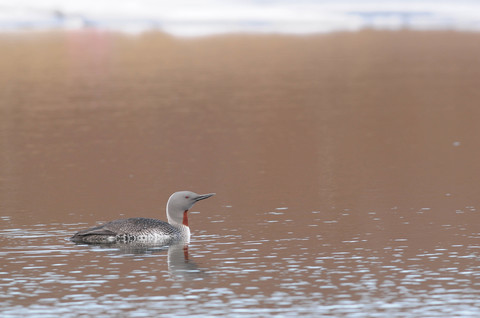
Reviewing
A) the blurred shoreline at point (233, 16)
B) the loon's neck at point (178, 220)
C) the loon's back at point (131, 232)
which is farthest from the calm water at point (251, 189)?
the blurred shoreline at point (233, 16)

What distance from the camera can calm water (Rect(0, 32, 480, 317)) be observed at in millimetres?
11188

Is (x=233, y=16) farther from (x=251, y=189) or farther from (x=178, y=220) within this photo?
(x=178, y=220)

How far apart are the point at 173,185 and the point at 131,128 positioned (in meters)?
7.65

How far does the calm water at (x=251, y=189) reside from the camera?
11.2 metres

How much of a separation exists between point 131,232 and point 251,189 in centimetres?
424

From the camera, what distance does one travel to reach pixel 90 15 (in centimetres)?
7481

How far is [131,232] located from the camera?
45.0 ft

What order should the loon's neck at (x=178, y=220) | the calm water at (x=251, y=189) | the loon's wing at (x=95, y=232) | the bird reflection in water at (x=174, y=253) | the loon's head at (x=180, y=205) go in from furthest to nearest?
the loon's head at (x=180, y=205) → the loon's neck at (x=178, y=220) → the loon's wing at (x=95, y=232) → the bird reflection in water at (x=174, y=253) → the calm water at (x=251, y=189)

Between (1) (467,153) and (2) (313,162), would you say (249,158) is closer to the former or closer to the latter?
(2) (313,162)

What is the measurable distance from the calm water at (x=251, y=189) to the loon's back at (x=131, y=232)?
0.20m

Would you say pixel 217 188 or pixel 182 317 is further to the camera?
pixel 217 188

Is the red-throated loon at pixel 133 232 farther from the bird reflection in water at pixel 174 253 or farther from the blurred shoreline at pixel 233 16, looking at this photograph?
the blurred shoreline at pixel 233 16

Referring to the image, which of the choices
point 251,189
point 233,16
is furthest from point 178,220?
point 233,16

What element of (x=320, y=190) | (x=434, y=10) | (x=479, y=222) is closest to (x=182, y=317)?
(x=479, y=222)
